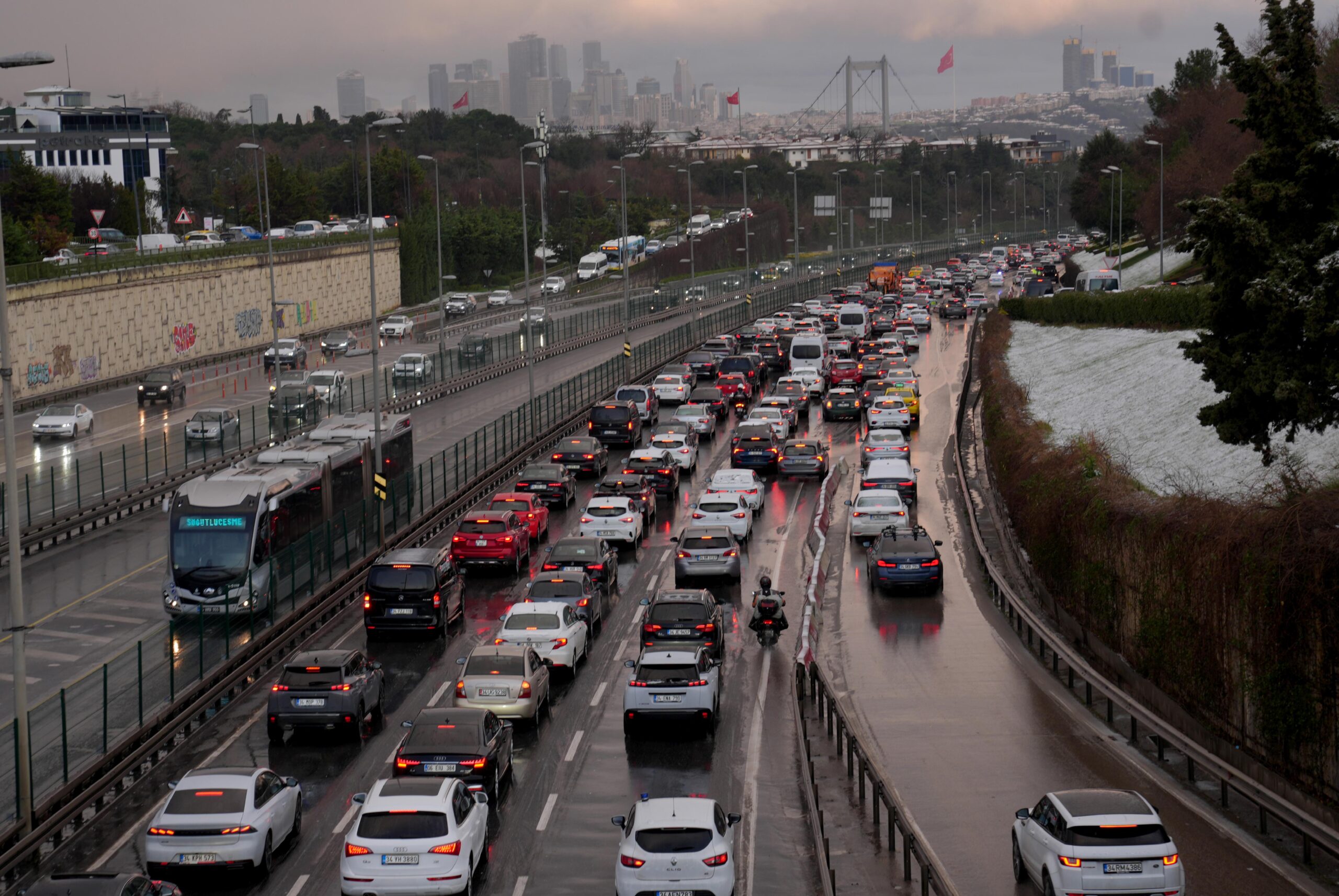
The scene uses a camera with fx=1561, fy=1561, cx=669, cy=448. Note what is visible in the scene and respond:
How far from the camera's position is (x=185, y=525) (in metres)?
30.2

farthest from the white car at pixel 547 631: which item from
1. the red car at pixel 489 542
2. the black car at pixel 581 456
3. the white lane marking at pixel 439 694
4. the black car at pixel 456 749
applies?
the black car at pixel 581 456

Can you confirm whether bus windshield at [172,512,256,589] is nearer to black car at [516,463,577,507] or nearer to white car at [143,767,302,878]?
white car at [143,767,302,878]

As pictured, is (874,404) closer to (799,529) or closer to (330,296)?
(799,529)

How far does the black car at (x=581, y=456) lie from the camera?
47781 mm

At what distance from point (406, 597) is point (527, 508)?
9.07 metres

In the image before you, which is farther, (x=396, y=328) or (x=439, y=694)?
(x=396, y=328)

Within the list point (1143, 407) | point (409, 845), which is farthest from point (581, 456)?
point (409, 845)

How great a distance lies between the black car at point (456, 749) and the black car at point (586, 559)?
37.9 ft

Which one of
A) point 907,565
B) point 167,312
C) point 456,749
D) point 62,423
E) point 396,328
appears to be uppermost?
point 167,312

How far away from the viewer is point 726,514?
38219mm

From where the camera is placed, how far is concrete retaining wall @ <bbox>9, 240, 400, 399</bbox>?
6869 cm

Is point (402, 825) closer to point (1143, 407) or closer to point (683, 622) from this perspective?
point (683, 622)

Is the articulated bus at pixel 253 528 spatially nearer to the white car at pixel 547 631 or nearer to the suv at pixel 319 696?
the suv at pixel 319 696

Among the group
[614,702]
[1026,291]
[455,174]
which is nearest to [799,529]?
[614,702]
